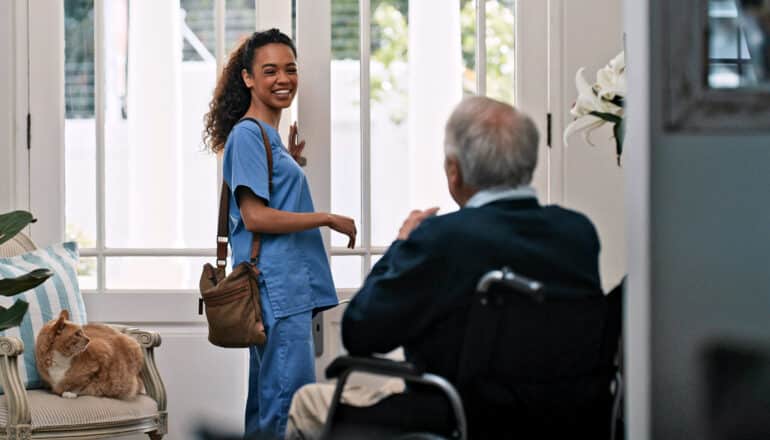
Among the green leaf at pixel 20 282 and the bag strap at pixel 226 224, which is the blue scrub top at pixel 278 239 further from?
the green leaf at pixel 20 282

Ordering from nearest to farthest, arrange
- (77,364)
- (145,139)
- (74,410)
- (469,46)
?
(74,410) → (77,364) → (469,46) → (145,139)

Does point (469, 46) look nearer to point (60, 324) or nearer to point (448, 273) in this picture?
point (60, 324)

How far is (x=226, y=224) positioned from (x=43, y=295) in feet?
2.35

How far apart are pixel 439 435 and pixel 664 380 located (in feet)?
1.70

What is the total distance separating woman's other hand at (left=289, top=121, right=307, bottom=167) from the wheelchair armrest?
1711 millimetres

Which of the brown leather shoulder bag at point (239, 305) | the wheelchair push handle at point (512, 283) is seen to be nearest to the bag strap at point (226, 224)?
the brown leather shoulder bag at point (239, 305)

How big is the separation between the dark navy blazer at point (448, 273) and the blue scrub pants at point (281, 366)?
97 cm

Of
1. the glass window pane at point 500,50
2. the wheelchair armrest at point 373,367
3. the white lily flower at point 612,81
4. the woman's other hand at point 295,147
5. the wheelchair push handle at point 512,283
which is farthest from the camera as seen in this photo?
the glass window pane at point 500,50

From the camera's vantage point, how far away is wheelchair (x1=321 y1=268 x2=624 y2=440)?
2.15 meters

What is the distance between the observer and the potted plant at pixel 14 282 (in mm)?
3232

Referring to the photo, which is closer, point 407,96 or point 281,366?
point 281,366

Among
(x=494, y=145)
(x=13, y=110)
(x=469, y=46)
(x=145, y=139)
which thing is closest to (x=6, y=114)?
(x=13, y=110)

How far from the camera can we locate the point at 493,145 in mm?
2277

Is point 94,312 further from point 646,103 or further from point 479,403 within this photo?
point 646,103
